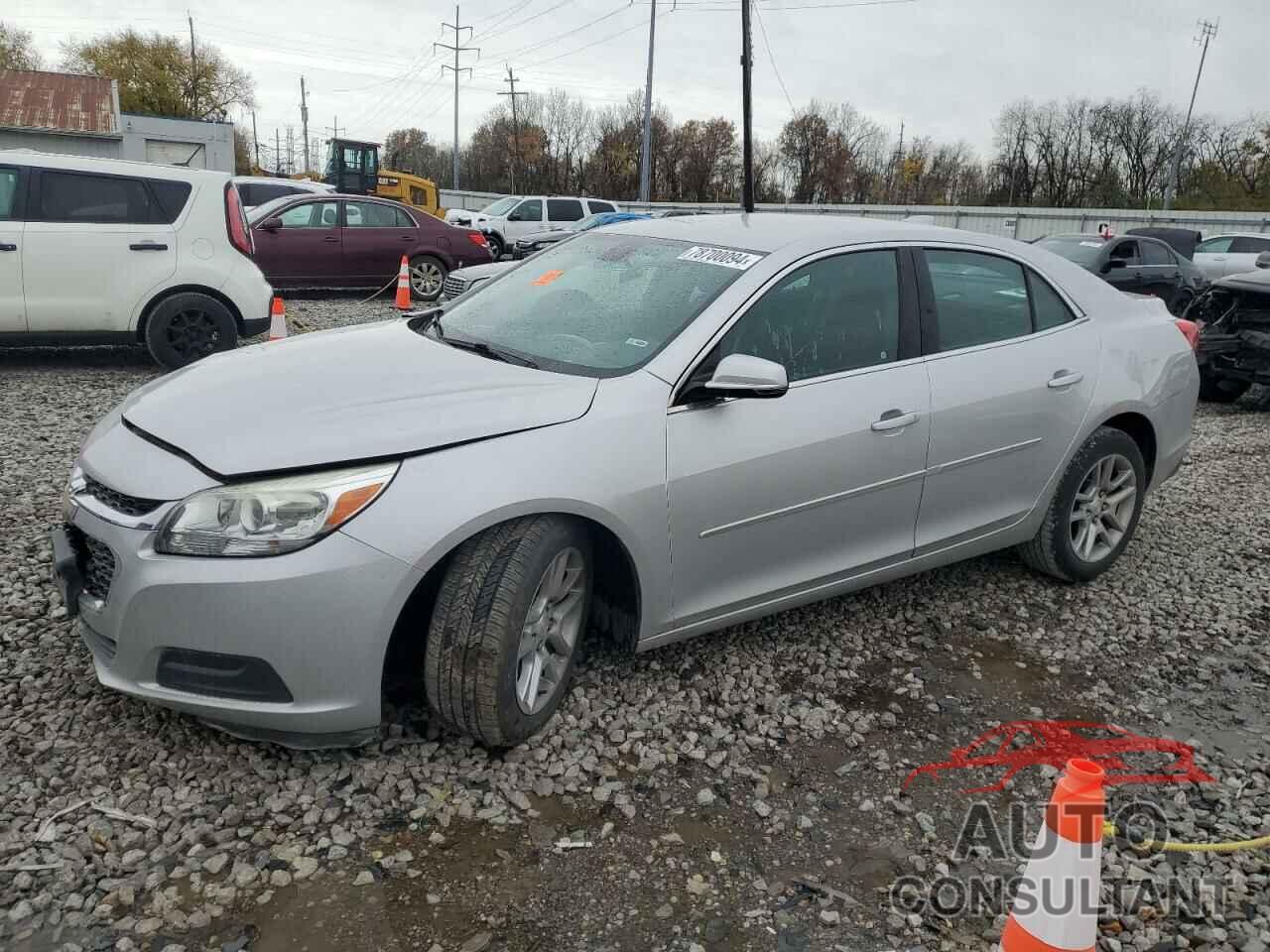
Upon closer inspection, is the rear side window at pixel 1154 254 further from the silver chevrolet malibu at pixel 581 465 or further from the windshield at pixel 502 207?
the windshield at pixel 502 207

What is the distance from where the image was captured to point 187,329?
802 cm

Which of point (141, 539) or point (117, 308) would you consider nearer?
point (141, 539)

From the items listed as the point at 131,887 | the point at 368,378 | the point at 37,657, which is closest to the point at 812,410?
the point at 368,378

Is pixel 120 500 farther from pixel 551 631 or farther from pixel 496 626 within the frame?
pixel 551 631

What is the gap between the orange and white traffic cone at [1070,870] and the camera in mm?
1791

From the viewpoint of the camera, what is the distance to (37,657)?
3291mm

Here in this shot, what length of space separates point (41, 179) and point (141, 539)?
252 inches

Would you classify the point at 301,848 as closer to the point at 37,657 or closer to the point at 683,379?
the point at 37,657

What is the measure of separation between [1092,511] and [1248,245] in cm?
1894

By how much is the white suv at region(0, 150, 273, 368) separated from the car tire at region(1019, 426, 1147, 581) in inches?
Result: 261

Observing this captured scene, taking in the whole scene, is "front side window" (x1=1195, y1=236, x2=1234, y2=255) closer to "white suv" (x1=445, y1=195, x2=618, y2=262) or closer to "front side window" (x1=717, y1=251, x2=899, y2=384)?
"white suv" (x1=445, y1=195, x2=618, y2=262)

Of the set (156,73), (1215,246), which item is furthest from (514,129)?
(1215,246)

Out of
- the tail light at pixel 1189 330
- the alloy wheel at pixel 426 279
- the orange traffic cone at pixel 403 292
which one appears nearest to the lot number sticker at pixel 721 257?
the tail light at pixel 1189 330

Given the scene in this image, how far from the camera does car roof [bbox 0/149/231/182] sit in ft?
24.4
